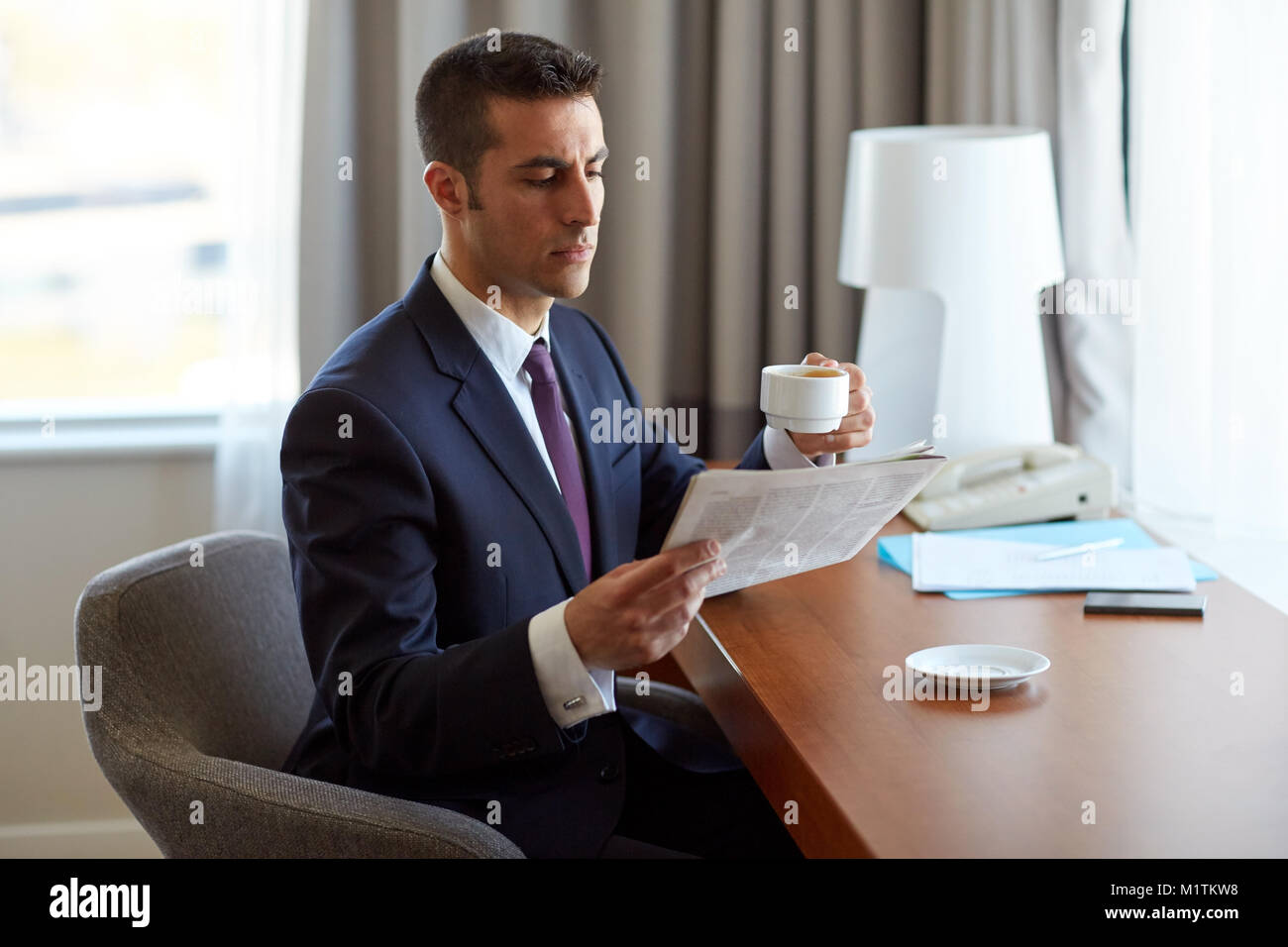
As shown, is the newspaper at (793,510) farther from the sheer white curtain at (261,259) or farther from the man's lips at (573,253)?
the sheer white curtain at (261,259)

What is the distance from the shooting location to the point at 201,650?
1.47 metres

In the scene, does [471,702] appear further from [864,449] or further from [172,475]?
[172,475]

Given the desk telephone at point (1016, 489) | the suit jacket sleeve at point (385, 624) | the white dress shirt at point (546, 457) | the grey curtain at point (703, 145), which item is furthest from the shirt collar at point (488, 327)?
the grey curtain at point (703, 145)

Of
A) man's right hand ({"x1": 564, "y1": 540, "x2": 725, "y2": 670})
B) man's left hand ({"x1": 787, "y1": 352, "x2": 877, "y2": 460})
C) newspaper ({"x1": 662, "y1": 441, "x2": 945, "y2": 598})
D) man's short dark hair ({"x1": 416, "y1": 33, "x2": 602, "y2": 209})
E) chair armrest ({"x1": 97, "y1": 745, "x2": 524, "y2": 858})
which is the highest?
man's short dark hair ({"x1": 416, "y1": 33, "x2": 602, "y2": 209})

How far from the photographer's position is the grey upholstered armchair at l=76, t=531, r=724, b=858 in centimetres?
124

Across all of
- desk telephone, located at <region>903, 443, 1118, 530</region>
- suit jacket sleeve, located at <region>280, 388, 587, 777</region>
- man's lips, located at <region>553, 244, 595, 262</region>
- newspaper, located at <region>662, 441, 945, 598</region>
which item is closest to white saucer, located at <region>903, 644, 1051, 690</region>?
newspaper, located at <region>662, 441, 945, 598</region>

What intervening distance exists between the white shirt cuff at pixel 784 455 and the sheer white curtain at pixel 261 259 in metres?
1.08

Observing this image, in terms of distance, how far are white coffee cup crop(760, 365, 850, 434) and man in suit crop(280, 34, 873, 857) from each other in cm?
Answer: 8

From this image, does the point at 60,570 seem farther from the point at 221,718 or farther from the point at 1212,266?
the point at 1212,266

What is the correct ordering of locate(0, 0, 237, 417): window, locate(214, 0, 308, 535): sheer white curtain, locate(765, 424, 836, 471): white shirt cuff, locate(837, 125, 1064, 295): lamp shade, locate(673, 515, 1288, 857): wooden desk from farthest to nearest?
locate(0, 0, 237, 417): window, locate(214, 0, 308, 535): sheer white curtain, locate(837, 125, 1064, 295): lamp shade, locate(765, 424, 836, 471): white shirt cuff, locate(673, 515, 1288, 857): wooden desk

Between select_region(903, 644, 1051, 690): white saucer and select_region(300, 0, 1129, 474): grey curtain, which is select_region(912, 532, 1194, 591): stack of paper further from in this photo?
select_region(300, 0, 1129, 474): grey curtain

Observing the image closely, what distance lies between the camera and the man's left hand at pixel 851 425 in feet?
5.25

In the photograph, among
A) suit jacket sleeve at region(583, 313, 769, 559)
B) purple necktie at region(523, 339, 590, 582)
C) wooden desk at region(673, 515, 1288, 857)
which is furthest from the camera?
suit jacket sleeve at region(583, 313, 769, 559)
